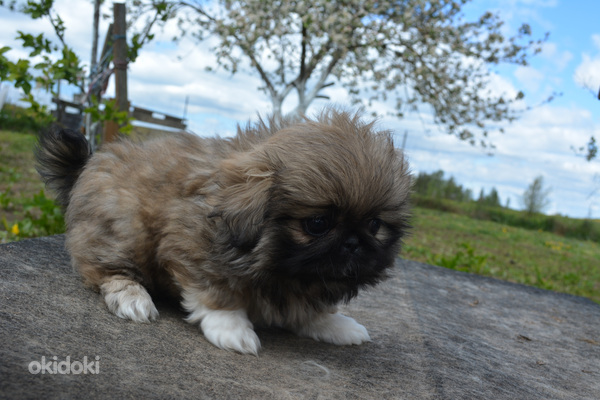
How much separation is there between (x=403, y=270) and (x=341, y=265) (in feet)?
12.5

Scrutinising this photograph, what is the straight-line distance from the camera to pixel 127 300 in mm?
2725

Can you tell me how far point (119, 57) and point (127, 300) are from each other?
10.9 feet

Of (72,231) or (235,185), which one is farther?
(72,231)

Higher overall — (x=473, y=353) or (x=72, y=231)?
(x=72, y=231)

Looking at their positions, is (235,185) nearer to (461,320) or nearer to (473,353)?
(473,353)

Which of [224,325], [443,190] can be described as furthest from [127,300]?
[443,190]

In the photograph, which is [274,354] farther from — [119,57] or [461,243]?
[461,243]

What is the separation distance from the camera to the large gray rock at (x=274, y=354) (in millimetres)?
1975

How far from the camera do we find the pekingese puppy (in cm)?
236

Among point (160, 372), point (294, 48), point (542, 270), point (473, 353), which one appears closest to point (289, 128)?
point (160, 372)

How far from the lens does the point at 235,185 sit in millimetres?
2504

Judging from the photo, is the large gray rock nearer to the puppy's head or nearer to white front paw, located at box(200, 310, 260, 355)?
white front paw, located at box(200, 310, 260, 355)

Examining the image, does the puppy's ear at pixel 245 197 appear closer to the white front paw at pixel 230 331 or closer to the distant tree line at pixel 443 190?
the white front paw at pixel 230 331

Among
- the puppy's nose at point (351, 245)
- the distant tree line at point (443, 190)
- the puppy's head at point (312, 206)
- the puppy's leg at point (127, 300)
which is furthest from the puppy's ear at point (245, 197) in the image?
the distant tree line at point (443, 190)
